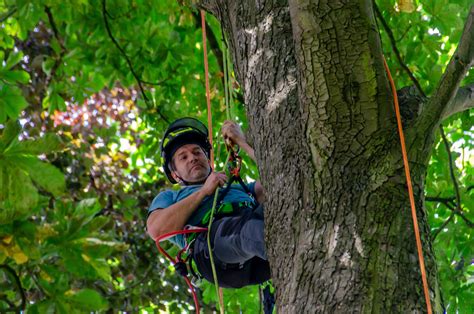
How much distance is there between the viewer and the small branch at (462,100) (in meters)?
2.12

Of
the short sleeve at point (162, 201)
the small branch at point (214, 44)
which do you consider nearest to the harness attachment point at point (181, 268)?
the short sleeve at point (162, 201)

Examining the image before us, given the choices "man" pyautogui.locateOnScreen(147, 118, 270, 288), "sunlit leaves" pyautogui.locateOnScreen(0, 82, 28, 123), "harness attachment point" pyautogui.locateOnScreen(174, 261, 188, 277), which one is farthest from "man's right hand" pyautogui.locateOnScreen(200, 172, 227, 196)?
"sunlit leaves" pyautogui.locateOnScreen(0, 82, 28, 123)

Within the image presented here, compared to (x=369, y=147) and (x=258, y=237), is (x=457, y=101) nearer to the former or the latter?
(x=369, y=147)

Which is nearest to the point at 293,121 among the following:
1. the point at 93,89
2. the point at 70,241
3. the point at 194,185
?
the point at 70,241

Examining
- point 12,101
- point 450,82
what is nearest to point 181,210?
point 12,101

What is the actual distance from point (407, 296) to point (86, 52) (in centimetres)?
393

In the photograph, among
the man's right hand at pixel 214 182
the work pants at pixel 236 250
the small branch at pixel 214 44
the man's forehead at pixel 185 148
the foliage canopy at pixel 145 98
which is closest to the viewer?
the work pants at pixel 236 250

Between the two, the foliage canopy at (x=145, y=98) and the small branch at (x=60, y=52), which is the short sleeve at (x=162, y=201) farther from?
the small branch at (x=60, y=52)

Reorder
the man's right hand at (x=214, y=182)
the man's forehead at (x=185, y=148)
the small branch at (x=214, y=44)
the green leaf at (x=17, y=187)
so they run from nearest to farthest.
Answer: the green leaf at (x=17, y=187)
the man's right hand at (x=214, y=182)
the man's forehead at (x=185, y=148)
the small branch at (x=214, y=44)

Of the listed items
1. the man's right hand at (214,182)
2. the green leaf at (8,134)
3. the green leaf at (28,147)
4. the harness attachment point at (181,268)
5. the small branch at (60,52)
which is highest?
the small branch at (60,52)

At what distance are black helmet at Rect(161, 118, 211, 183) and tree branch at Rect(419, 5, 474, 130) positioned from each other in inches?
65.7

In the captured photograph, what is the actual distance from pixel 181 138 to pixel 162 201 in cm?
44

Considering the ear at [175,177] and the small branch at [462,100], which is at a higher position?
the ear at [175,177]

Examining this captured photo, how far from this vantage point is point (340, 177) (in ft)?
6.32
